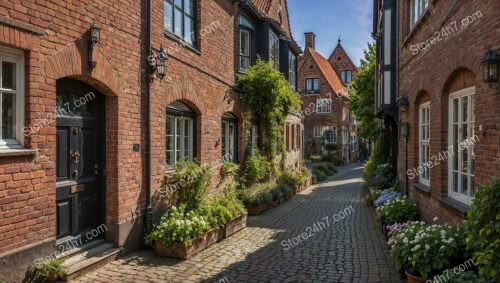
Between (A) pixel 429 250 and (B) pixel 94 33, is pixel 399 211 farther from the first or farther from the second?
(B) pixel 94 33

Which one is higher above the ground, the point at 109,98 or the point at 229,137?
the point at 109,98

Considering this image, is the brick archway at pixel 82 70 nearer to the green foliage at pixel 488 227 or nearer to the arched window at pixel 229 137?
the green foliage at pixel 488 227

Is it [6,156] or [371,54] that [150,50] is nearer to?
[6,156]

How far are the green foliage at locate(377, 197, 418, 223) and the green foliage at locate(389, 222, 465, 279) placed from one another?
2706 millimetres

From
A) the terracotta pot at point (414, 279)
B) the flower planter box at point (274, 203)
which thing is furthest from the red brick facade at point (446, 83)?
the flower planter box at point (274, 203)

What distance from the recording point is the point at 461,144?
6.48 m

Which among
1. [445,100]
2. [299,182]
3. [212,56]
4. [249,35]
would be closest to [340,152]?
[299,182]

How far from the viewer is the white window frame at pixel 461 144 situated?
6066 millimetres

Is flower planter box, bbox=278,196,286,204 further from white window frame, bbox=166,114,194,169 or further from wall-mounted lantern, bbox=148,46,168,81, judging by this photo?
wall-mounted lantern, bbox=148,46,168,81

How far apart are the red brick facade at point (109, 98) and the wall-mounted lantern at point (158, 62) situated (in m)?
0.14

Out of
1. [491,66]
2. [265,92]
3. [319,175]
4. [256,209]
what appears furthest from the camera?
[319,175]

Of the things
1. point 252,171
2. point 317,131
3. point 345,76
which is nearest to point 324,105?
point 317,131

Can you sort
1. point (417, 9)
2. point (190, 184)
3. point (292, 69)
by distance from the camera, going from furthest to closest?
point (292, 69)
point (417, 9)
point (190, 184)

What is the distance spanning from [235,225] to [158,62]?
4.16 meters
